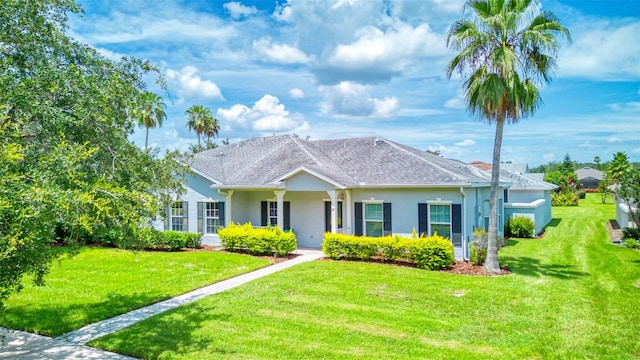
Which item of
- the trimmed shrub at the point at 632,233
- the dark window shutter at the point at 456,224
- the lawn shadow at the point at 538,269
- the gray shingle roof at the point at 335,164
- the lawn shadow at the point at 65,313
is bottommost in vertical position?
the lawn shadow at the point at 538,269

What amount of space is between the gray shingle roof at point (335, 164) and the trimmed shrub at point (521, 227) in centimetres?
463

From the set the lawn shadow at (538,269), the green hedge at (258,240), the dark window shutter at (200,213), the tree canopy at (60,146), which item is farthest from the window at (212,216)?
the lawn shadow at (538,269)

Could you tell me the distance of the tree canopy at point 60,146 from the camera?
491 cm

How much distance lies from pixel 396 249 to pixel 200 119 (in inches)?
1370

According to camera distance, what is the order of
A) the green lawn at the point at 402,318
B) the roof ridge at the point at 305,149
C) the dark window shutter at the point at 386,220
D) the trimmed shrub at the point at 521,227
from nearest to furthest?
the green lawn at the point at 402,318 < the dark window shutter at the point at 386,220 < the roof ridge at the point at 305,149 < the trimmed shrub at the point at 521,227

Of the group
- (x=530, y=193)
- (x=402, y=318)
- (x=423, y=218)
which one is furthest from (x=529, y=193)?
(x=402, y=318)

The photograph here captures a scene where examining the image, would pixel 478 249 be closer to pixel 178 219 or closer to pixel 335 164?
pixel 335 164

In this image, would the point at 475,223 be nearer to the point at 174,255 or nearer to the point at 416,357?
the point at 416,357

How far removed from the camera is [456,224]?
16938 millimetres

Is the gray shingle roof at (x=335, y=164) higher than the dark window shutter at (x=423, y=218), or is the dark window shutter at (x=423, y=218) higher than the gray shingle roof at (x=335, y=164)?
the gray shingle roof at (x=335, y=164)

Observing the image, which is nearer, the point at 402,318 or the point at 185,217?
the point at 402,318

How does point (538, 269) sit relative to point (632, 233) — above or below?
below

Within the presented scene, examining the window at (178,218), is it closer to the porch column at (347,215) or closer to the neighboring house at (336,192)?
the neighboring house at (336,192)

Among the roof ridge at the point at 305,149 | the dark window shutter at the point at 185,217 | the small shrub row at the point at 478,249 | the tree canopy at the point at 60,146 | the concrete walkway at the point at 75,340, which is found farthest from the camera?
the dark window shutter at the point at 185,217
